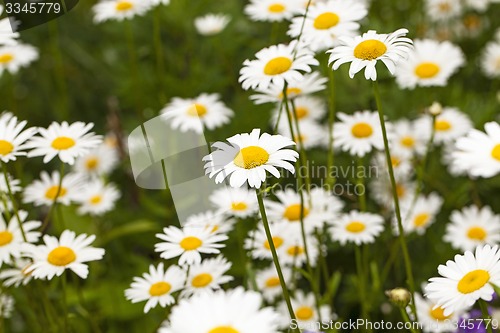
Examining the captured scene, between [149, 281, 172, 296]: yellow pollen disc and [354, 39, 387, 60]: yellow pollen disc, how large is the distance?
35 cm

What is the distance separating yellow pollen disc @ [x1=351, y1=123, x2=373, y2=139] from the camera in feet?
3.60

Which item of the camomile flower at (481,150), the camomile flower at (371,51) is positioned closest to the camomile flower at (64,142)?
the camomile flower at (371,51)

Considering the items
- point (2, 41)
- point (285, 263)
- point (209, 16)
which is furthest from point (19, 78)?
point (285, 263)

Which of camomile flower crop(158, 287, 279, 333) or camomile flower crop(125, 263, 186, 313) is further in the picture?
camomile flower crop(125, 263, 186, 313)

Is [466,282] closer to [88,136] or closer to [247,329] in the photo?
[247,329]

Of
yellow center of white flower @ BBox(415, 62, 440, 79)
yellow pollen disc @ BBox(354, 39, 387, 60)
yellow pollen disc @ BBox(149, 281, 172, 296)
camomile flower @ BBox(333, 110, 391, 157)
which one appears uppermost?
yellow center of white flower @ BBox(415, 62, 440, 79)

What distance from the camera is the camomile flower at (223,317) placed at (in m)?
0.51

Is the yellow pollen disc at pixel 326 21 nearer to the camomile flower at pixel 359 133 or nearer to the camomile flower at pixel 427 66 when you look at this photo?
the camomile flower at pixel 359 133

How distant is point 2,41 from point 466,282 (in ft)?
2.16

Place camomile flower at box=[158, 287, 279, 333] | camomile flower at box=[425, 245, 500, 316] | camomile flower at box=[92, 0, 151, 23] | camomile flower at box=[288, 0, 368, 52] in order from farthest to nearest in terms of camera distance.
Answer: camomile flower at box=[92, 0, 151, 23], camomile flower at box=[288, 0, 368, 52], camomile flower at box=[425, 245, 500, 316], camomile flower at box=[158, 287, 279, 333]

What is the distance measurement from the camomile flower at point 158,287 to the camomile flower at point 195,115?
0.39 m

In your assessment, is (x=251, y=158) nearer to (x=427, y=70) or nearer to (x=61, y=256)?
(x=61, y=256)

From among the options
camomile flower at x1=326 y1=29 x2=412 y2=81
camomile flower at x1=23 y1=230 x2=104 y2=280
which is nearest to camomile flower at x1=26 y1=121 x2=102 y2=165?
camomile flower at x1=23 y1=230 x2=104 y2=280

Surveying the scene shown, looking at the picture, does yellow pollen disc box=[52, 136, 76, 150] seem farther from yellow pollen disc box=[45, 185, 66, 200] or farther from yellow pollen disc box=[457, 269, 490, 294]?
yellow pollen disc box=[457, 269, 490, 294]
